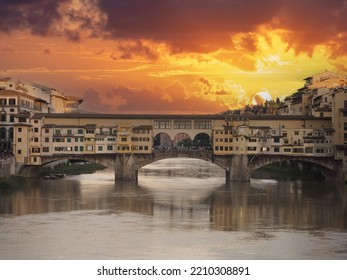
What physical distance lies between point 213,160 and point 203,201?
29.7 ft

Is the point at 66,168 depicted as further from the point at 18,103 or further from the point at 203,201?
the point at 203,201

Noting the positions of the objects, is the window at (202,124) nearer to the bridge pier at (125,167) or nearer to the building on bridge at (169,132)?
the building on bridge at (169,132)

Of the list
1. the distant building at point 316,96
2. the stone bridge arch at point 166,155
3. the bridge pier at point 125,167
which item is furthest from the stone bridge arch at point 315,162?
the bridge pier at point 125,167

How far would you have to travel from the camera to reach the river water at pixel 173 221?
58.6ft

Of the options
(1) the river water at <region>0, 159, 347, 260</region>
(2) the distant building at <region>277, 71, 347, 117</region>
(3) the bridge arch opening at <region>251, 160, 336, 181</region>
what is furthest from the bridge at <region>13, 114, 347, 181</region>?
(2) the distant building at <region>277, 71, 347, 117</region>

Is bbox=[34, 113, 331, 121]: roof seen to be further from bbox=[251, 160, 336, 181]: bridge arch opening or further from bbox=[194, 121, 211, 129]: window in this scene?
bbox=[251, 160, 336, 181]: bridge arch opening

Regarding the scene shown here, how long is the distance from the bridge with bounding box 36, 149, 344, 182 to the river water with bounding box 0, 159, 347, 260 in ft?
4.77

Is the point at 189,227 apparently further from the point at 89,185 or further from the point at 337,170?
the point at 337,170

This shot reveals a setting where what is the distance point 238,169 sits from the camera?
35.8m

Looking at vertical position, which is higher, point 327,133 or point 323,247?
point 327,133
